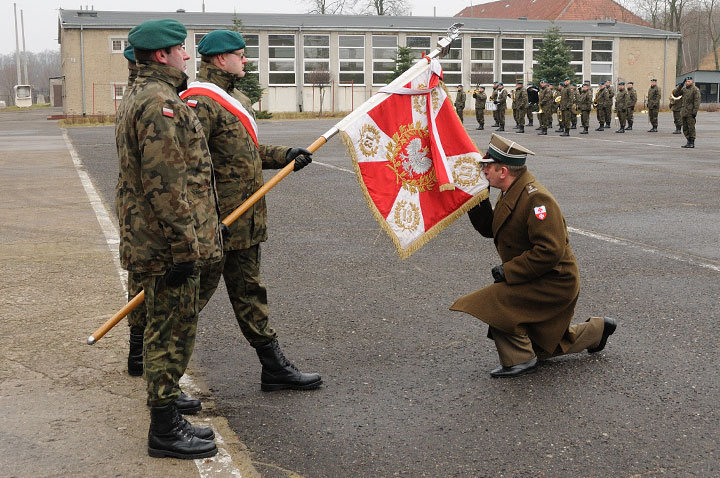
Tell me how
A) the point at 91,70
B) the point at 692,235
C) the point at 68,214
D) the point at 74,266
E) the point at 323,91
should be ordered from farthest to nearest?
the point at 323,91 < the point at 91,70 < the point at 68,214 < the point at 692,235 < the point at 74,266

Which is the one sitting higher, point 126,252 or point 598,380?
point 126,252

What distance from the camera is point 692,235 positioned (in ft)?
31.2

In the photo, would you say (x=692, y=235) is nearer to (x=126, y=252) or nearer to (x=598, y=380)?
(x=598, y=380)

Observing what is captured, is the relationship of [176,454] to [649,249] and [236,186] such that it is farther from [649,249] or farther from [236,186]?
[649,249]

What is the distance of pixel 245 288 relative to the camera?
471 centimetres

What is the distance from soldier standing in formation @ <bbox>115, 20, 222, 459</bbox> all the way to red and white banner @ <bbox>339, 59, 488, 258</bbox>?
1.51 metres

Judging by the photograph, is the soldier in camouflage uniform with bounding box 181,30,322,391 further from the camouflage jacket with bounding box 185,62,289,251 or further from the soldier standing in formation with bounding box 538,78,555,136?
the soldier standing in formation with bounding box 538,78,555,136

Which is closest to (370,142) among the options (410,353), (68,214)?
(410,353)

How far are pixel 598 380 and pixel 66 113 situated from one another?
5412 centimetres

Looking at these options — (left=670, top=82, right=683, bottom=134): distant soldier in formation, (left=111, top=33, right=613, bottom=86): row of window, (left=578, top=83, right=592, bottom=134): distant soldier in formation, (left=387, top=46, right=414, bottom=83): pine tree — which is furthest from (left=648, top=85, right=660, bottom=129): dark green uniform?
(left=111, top=33, right=613, bottom=86): row of window

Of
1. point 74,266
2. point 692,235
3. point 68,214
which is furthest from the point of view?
point 68,214

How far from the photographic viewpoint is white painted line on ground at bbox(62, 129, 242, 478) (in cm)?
381

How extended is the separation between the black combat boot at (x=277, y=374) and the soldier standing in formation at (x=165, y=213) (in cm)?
79

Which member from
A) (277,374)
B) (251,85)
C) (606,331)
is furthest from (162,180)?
(251,85)
